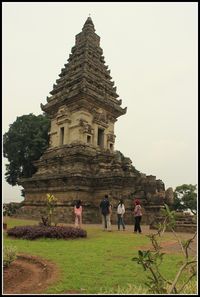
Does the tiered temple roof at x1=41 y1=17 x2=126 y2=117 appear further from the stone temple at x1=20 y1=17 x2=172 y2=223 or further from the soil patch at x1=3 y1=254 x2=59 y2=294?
the soil patch at x1=3 y1=254 x2=59 y2=294

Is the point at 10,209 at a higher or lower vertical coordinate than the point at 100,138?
lower

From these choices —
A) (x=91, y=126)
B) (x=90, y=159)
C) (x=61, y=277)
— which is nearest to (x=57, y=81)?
(x=91, y=126)

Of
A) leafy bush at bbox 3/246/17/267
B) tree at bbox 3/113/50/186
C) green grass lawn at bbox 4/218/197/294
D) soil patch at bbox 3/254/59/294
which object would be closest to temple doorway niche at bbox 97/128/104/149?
tree at bbox 3/113/50/186

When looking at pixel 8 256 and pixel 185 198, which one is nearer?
pixel 8 256

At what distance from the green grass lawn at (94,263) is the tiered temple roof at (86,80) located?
15371 mm

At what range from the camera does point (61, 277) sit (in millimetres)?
5992

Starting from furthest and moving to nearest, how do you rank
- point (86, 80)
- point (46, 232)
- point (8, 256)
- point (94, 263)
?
1. point (86, 80)
2. point (46, 232)
3. point (94, 263)
4. point (8, 256)

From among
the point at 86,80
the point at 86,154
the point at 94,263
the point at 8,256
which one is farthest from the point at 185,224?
the point at 86,80

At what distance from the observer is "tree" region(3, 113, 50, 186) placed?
36.2 metres

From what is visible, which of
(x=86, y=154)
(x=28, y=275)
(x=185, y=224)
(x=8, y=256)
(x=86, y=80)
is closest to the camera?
(x=28, y=275)

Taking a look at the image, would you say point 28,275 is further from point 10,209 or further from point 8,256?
point 10,209

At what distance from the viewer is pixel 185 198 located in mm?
40219

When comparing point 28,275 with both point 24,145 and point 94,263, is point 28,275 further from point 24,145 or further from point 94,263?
point 24,145

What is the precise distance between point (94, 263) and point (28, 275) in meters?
1.66
